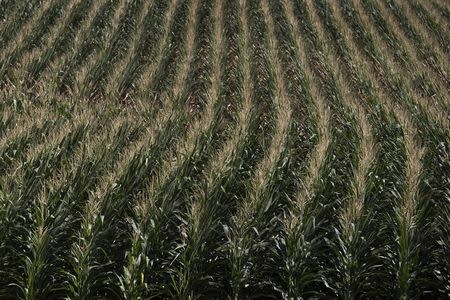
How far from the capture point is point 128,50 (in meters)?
8.70

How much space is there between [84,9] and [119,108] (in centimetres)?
523

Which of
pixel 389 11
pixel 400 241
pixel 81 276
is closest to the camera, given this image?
pixel 81 276

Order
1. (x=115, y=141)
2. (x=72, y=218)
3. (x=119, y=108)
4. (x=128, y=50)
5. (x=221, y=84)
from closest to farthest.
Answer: (x=72, y=218)
(x=115, y=141)
(x=119, y=108)
(x=221, y=84)
(x=128, y=50)

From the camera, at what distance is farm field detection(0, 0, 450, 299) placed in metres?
3.84

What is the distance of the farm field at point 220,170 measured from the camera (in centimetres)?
384

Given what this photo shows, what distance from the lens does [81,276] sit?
3523 mm

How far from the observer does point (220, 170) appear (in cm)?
462

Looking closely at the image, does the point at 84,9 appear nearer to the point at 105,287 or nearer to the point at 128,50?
the point at 128,50

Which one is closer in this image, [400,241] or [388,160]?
[400,241]

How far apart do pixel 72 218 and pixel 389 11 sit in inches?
378

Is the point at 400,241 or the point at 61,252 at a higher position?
the point at 400,241

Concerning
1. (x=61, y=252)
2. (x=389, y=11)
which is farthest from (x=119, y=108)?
(x=389, y=11)

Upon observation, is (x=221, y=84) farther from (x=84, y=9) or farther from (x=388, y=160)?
(x=84, y=9)

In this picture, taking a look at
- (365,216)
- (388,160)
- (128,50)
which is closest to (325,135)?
(388,160)
